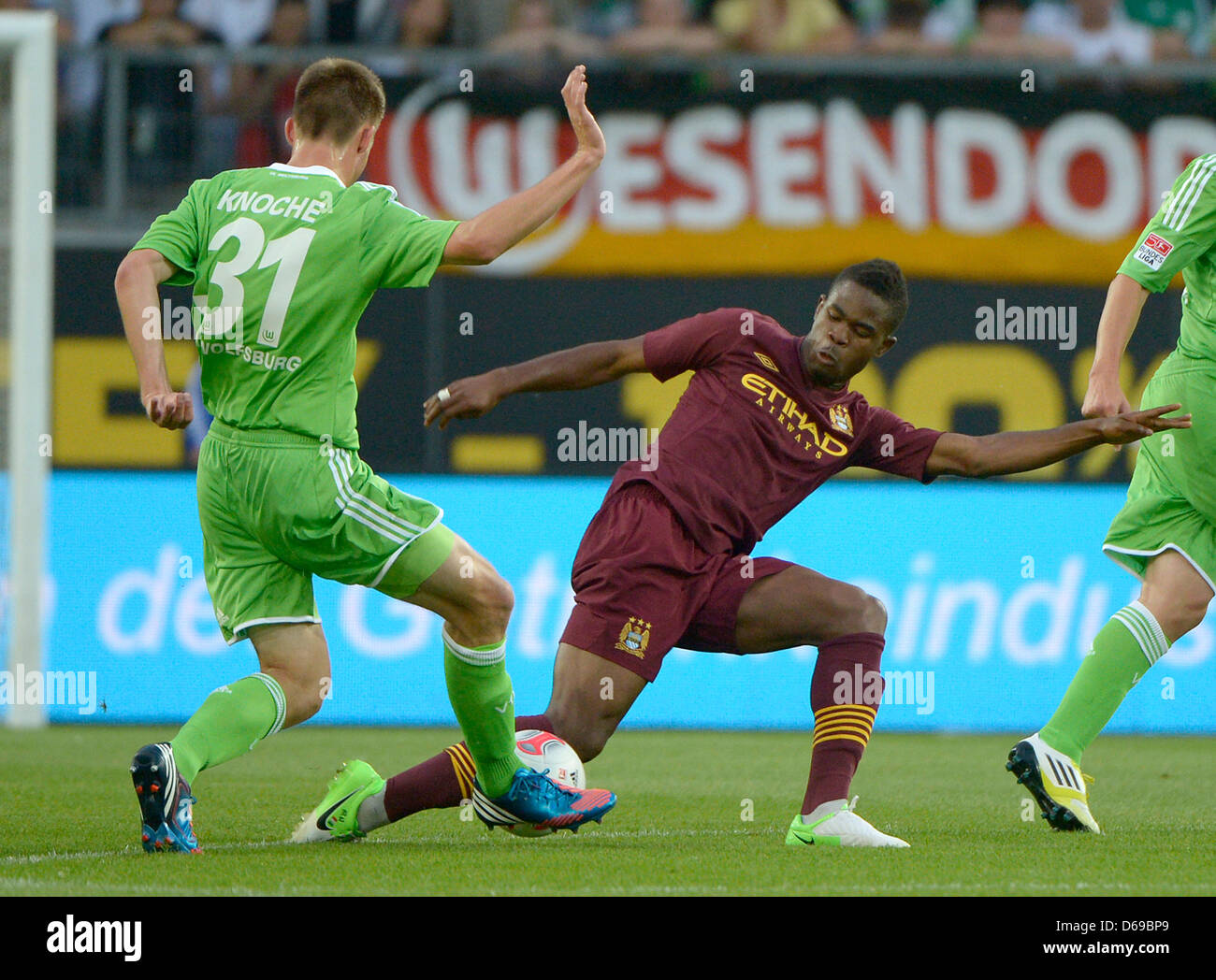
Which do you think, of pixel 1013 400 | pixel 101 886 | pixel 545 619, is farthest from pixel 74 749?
pixel 1013 400

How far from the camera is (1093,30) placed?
38.0 feet

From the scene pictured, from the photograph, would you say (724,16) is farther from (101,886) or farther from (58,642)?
(101,886)

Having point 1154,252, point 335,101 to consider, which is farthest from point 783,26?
point 335,101

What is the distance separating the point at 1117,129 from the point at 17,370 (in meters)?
6.16

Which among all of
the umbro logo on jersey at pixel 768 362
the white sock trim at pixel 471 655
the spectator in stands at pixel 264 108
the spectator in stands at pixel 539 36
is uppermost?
the spectator in stands at pixel 539 36

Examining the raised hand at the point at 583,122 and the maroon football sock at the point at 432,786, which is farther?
the maroon football sock at the point at 432,786

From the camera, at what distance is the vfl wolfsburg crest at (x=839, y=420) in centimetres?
515

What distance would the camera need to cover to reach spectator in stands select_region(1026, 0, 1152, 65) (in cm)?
1145

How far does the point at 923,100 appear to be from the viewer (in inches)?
406

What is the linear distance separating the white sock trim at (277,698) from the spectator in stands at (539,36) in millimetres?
6686

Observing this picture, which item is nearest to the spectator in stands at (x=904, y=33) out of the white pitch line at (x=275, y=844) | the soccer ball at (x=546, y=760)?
the white pitch line at (x=275, y=844)

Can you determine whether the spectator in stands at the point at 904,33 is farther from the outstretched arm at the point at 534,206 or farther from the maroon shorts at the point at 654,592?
the outstretched arm at the point at 534,206

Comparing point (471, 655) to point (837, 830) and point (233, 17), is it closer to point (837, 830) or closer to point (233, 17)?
point (837, 830)

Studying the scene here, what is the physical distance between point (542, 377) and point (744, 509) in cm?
76
